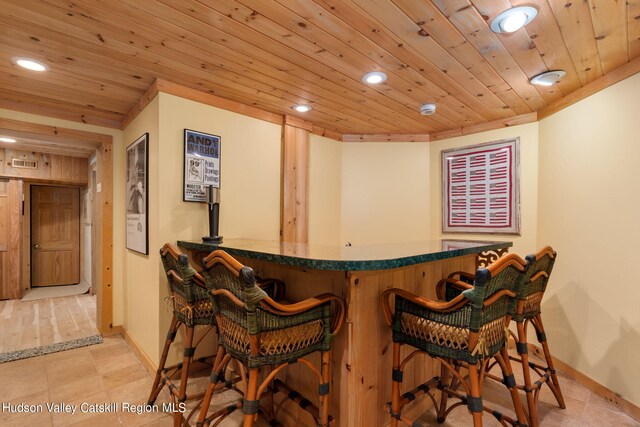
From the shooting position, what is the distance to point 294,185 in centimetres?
326

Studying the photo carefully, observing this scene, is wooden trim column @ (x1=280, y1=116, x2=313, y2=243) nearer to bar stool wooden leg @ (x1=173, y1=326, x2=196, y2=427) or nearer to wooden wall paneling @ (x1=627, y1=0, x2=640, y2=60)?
bar stool wooden leg @ (x1=173, y1=326, x2=196, y2=427)

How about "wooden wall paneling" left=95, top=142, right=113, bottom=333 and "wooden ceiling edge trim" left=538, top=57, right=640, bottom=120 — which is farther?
"wooden wall paneling" left=95, top=142, right=113, bottom=333

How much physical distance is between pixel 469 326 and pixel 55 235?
6.97 metres

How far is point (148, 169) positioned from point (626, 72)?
360 cm

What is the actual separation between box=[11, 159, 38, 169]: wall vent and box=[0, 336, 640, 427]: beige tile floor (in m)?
3.33

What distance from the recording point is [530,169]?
3008 millimetres

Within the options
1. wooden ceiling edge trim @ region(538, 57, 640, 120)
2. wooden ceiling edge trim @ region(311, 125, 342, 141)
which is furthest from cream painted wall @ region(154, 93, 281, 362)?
wooden ceiling edge trim @ region(538, 57, 640, 120)

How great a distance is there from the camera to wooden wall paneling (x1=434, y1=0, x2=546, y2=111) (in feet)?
5.08

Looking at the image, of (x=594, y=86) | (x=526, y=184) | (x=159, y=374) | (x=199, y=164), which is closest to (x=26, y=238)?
(x=199, y=164)

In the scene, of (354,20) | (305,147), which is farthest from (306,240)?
(354,20)

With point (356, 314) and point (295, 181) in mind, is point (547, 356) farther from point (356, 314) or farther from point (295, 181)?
point (295, 181)

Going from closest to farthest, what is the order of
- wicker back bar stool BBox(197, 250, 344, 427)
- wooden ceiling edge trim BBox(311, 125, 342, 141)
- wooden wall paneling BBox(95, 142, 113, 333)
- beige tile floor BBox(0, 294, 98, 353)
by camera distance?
wicker back bar stool BBox(197, 250, 344, 427) → beige tile floor BBox(0, 294, 98, 353) → wooden wall paneling BBox(95, 142, 113, 333) → wooden ceiling edge trim BBox(311, 125, 342, 141)

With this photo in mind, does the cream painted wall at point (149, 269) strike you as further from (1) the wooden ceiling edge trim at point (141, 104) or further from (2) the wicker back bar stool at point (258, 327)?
(2) the wicker back bar stool at point (258, 327)

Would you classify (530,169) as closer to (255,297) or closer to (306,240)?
(306,240)
